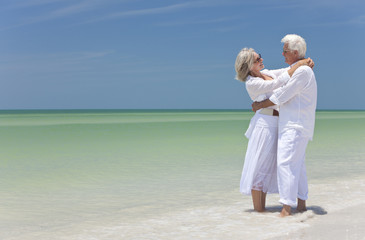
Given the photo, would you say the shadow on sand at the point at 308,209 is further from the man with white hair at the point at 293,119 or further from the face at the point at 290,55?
the face at the point at 290,55

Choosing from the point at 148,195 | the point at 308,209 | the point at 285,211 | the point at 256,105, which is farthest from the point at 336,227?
the point at 148,195

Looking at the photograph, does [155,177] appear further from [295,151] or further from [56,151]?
[56,151]

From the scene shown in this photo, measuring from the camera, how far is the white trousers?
4430 mm

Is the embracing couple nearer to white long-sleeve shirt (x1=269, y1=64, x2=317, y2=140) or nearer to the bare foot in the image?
white long-sleeve shirt (x1=269, y1=64, x2=317, y2=140)

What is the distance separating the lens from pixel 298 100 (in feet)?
14.5

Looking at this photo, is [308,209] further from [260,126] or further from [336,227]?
[260,126]

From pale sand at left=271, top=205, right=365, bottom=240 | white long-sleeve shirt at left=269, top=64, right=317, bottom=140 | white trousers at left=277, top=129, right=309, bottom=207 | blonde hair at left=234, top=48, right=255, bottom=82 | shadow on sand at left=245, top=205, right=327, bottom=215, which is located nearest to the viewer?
pale sand at left=271, top=205, right=365, bottom=240

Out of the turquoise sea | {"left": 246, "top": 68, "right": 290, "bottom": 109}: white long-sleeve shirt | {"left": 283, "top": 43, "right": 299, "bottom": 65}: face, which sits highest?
{"left": 283, "top": 43, "right": 299, "bottom": 65}: face

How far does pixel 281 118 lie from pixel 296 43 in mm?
691

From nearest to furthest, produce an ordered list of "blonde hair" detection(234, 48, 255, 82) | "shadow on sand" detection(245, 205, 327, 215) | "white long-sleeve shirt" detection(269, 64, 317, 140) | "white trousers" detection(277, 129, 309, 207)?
"white long-sleeve shirt" detection(269, 64, 317, 140), "white trousers" detection(277, 129, 309, 207), "blonde hair" detection(234, 48, 255, 82), "shadow on sand" detection(245, 205, 327, 215)

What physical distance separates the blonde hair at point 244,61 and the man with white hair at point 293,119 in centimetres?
31

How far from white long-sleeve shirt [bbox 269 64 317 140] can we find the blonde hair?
0.36 m

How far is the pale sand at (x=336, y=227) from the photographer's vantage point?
3.78 m

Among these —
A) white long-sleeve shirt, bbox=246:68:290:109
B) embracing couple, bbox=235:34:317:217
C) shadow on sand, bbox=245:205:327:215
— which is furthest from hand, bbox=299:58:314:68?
shadow on sand, bbox=245:205:327:215
